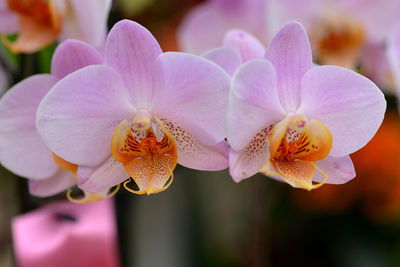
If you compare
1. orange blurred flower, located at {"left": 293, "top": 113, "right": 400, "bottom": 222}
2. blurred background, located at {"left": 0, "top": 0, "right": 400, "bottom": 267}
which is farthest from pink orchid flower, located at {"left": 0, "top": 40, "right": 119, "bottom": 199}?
orange blurred flower, located at {"left": 293, "top": 113, "right": 400, "bottom": 222}

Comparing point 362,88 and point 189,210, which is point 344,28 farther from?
point 189,210

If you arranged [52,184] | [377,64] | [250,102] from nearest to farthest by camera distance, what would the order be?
[250,102] → [52,184] → [377,64]

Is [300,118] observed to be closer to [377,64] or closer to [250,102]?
[250,102]

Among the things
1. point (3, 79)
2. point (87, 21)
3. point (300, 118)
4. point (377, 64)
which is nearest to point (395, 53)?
point (377, 64)

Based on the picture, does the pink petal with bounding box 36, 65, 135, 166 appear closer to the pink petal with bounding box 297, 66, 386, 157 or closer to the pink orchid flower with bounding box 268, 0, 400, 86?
the pink petal with bounding box 297, 66, 386, 157

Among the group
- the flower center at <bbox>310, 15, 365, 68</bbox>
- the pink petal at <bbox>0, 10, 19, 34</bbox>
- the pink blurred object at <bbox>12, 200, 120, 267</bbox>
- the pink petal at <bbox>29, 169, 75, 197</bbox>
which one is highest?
the pink petal at <bbox>0, 10, 19, 34</bbox>
